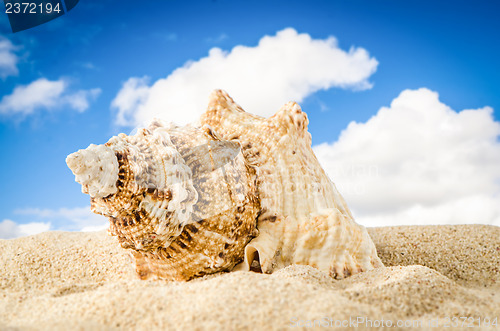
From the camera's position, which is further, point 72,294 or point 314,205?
point 314,205

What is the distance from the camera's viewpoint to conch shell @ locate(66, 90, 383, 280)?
3115 millimetres

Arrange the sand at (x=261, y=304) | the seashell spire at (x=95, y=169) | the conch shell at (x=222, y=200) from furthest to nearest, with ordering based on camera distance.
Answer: the conch shell at (x=222, y=200)
the seashell spire at (x=95, y=169)
the sand at (x=261, y=304)

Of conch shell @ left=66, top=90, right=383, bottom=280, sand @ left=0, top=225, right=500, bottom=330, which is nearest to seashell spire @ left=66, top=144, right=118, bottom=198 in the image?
conch shell @ left=66, top=90, right=383, bottom=280

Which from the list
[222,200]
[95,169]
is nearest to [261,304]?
[222,200]

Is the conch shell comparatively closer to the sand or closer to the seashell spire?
the seashell spire

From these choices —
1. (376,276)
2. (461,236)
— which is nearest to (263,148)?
(376,276)

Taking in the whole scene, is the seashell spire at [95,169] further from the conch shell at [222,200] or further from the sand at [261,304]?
the sand at [261,304]

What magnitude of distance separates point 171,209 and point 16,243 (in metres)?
3.23

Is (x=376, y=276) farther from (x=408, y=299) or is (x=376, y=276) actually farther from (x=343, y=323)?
(x=343, y=323)

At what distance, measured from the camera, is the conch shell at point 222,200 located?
10.2 feet

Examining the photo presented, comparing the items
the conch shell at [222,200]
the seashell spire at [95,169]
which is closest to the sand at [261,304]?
the conch shell at [222,200]

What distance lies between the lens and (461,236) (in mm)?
5242

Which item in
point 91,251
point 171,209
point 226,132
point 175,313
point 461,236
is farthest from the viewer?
point 461,236

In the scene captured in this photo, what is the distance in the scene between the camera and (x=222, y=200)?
3412 millimetres
